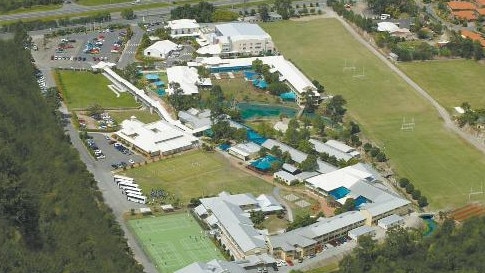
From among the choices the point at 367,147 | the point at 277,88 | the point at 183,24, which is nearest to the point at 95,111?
the point at 277,88

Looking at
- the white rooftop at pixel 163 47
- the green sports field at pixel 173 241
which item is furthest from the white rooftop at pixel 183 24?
the green sports field at pixel 173 241

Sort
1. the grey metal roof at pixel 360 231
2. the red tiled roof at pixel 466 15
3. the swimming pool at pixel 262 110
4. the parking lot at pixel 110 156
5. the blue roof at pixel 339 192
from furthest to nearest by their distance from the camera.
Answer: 1. the red tiled roof at pixel 466 15
2. the swimming pool at pixel 262 110
3. the parking lot at pixel 110 156
4. the blue roof at pixel 339 192
5. the grey metal roof at pixel 360 231

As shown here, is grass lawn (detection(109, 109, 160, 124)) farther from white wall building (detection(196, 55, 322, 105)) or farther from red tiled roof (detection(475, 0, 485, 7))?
red tiled roof (detection(475, 0, 485, 7))

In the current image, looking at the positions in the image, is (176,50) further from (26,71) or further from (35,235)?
(35,235)

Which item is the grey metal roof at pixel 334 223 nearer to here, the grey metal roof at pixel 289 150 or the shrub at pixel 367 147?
the grey metal roof at pixel 289 150

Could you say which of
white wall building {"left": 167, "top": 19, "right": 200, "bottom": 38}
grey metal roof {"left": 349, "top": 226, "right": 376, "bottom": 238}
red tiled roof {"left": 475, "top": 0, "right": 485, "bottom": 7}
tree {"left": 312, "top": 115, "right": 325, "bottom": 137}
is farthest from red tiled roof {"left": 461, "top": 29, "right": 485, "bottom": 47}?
grey metal roof {"left": 349, "top": 226, "right": 376, "bottom": 238}
